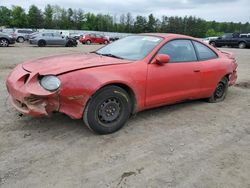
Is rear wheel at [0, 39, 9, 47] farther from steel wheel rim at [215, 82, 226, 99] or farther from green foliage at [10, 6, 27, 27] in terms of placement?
green foliage at [10, 6, 27, 27]

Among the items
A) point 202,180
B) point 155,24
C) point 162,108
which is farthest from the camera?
point 155,24

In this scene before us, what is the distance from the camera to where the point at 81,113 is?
4074 millimetres

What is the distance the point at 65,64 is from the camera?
4.32 meters

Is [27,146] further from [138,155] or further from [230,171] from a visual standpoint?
[230,171]

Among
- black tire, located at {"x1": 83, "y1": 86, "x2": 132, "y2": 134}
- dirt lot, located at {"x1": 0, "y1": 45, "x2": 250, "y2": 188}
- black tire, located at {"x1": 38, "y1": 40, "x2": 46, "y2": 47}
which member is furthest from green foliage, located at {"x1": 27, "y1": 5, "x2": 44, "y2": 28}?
black tire, located at {"x1": 83, "y1": 86, "x2": 132, "y2": 134}

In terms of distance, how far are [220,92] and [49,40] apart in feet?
74.8

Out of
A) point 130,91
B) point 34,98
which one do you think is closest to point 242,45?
point 130,91

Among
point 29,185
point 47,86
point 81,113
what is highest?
point 47,86

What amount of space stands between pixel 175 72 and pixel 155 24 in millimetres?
87742

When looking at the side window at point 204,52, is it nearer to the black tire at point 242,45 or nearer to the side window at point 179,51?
the side window at point 179,51

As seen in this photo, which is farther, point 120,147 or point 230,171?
point 120,147

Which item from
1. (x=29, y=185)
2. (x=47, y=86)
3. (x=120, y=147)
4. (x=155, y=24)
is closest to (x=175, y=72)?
(x=120, y=147)

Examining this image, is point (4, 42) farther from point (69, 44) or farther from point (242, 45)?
point (242, 45)

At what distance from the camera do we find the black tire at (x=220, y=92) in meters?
6.30
